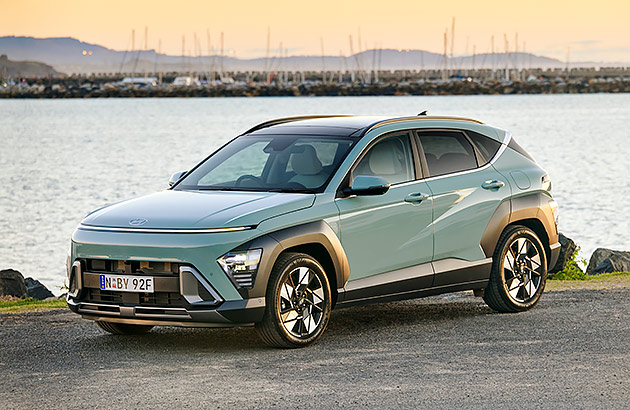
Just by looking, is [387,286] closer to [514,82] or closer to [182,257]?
[182,257]

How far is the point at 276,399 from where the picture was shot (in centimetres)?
697

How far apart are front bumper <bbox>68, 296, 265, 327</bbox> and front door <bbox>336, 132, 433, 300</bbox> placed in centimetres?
104

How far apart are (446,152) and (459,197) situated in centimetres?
49

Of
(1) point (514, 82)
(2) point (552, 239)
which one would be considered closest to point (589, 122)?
(2) point (552, 239)

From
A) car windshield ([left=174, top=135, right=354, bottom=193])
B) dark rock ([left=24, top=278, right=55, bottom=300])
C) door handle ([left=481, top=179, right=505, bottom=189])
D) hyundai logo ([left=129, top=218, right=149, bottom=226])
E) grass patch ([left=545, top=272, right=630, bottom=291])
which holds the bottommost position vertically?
dark rock ([left=24, top=278, right=55, bottom=300])

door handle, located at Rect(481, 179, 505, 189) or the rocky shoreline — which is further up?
door handle, located at Rect(481, 179, 505, 189)

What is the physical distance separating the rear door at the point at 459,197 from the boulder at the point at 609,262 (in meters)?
7.05

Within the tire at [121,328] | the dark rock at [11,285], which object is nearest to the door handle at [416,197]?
the tire at [121,328]

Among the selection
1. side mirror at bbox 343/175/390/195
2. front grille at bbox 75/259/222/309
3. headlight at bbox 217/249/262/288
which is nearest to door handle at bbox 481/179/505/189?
side mirror at bbox 343/175/390/195

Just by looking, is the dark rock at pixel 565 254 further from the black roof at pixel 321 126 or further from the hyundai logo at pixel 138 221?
the hyundai logo at pixel 138 221

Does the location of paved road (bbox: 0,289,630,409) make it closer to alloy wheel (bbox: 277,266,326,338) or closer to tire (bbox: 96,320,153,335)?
tire (bbox: 96,320,153,335)

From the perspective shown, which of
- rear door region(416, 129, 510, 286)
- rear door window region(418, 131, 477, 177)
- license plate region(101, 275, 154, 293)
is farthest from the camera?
rear door window region(418, 131, 477, 177)

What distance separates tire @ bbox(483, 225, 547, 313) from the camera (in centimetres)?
1023

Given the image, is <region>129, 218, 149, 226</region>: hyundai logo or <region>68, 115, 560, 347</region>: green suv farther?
<region>129, 218, 149, 226</region>: hyundai logo
